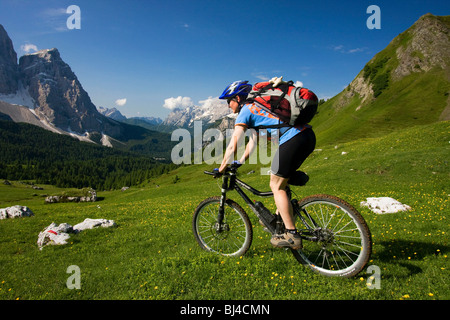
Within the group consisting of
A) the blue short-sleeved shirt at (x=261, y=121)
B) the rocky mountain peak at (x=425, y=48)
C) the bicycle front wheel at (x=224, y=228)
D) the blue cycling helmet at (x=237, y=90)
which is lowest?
the bicycle front wheel at (x=224, y=228)

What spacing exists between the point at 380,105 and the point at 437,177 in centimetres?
8555

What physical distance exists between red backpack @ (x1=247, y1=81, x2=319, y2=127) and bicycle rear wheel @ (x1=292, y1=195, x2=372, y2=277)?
2003 mm

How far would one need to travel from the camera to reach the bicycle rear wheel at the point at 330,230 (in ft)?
17.2

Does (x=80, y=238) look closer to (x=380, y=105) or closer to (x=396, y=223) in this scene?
(x=396, y=223)

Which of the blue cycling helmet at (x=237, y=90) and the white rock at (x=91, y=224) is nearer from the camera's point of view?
the blue cycling helmet at (x=237, y=90)

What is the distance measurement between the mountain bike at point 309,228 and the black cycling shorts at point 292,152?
2.71 ft

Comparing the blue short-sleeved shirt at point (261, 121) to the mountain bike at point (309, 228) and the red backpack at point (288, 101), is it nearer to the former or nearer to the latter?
the red backpack at point (288, 101)

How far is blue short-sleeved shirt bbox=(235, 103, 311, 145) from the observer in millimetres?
5541

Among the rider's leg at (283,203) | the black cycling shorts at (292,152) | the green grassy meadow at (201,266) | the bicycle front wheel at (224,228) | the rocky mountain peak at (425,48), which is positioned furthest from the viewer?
the rocky mountain peak at (425,48)

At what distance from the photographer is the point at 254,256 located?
21.7ft

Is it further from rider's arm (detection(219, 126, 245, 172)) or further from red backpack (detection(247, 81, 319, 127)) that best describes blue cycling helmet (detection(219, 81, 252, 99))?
rider's arm (detection(219, 126, 245, 172))

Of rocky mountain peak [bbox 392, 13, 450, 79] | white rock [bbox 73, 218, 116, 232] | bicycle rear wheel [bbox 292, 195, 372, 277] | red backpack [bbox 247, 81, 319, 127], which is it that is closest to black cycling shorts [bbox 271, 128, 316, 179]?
red backpack [bbox 247, 81, 319, 127]

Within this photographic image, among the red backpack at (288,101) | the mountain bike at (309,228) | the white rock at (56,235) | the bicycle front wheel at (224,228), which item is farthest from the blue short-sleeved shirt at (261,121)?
the white rock at (56,235)
